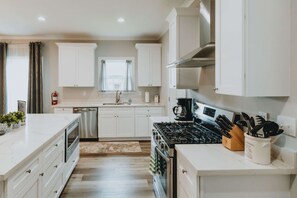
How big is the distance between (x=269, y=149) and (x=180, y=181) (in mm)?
720

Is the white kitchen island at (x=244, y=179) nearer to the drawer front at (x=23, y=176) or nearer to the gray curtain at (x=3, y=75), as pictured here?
the drawer front at (x=23, y=176)

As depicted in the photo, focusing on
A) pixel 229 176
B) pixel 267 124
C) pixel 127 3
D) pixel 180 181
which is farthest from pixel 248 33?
pixel 127 3

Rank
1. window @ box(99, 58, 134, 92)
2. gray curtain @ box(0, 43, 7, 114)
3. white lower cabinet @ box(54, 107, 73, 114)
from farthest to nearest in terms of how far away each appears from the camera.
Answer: window @ box(99, 58, 134, 92) → gray curtain @ box(0, 43, 7, 114) → white lower cabinet @ box(54, 107, 73, 114)

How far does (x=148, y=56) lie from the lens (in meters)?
6.29

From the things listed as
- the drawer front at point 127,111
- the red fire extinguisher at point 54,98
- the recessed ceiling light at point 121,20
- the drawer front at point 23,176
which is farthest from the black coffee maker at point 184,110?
the red fire extinguisher at point 54,98

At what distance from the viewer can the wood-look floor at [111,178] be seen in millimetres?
3111

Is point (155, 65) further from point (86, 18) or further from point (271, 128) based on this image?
point (271, 128)

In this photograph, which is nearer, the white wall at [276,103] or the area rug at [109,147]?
the white wall at [276,103]

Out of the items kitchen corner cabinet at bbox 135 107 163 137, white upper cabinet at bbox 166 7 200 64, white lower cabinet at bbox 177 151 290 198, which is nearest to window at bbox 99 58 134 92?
kitchen corner cabinet at bbox 135 107 163 137

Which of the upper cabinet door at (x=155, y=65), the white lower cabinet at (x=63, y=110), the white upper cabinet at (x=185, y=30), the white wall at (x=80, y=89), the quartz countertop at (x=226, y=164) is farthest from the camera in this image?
the white wall at (x=80, y=89)

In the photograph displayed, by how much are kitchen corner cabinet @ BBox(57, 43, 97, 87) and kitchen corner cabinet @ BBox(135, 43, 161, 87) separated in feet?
4.06

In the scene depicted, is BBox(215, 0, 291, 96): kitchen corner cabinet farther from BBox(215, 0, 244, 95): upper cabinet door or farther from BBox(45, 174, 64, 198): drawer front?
BBox(45, 174, 64, 198): drawer front

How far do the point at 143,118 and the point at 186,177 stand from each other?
4.28 m

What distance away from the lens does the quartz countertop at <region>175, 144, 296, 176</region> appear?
1.44 meters
